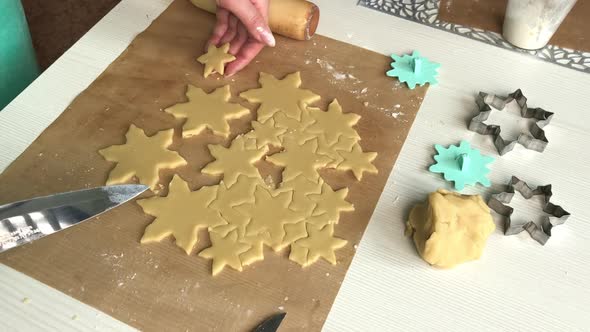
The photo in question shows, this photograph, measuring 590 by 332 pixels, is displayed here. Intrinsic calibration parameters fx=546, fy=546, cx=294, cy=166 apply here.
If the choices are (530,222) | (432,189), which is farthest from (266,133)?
(530,222)

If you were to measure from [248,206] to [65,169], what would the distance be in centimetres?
32

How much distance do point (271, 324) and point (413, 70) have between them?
0.59 meters

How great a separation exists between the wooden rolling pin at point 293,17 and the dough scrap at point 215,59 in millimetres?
110

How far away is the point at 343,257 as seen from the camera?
83cm

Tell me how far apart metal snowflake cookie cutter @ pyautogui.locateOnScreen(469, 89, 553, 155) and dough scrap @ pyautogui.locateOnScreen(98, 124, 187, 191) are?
1.76 feet

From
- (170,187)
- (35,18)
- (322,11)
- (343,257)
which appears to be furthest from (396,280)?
(35,18)

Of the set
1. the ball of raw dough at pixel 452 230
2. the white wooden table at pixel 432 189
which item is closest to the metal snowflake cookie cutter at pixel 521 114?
the white wooden table at pixel 432 189

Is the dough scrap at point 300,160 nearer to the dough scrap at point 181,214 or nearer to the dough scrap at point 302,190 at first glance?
the dough scrap at point 302,190

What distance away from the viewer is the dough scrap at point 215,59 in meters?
1.06

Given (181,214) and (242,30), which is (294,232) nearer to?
(181,214)

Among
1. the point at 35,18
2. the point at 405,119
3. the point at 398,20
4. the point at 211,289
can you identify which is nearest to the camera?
the point at 211,289

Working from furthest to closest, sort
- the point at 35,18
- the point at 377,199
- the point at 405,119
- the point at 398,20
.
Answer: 1. the point at 35,18
2. the point at 398,20
3. the point at 405,119
4. the point at 377,199

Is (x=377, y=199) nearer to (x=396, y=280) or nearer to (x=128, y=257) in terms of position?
(x=396, y=280)

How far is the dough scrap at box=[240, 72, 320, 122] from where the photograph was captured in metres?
1.00
